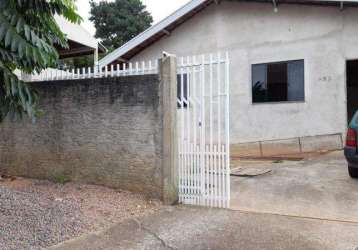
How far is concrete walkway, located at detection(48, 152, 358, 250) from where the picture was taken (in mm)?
4527

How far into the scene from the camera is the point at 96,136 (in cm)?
714

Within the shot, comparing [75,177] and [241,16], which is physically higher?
[241,16]

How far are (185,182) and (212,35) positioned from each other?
7800 millimetres

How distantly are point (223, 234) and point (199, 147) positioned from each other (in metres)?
1.69

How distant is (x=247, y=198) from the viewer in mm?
6539

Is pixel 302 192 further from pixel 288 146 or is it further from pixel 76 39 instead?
pixel 76 39

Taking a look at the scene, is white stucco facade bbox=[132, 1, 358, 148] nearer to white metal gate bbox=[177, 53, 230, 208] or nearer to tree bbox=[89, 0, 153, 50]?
white metal gate bbox=[177, 53, 230, 208]

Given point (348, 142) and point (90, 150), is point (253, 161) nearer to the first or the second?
point (348, 142)

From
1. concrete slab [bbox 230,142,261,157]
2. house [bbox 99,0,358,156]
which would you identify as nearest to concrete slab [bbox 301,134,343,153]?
house [bbox 99,0,358,156]

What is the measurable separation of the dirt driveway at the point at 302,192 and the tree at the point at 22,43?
3.66 metres

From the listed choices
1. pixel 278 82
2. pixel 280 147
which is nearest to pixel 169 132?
pixel 280 147

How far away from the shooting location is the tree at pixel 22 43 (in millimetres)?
3688

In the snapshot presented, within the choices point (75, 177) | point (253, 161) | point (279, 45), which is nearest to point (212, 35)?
point (279, 45)

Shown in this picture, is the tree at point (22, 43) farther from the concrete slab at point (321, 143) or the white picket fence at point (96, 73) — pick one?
Result: the concrete slab at point (321, 143)
